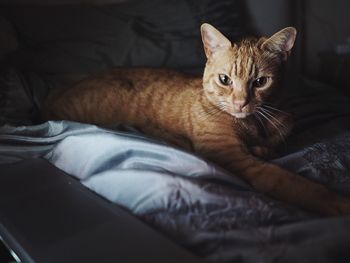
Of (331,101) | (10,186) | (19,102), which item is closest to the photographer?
(10,186)

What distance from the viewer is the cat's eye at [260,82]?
128 centimetres

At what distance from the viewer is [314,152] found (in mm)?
1229

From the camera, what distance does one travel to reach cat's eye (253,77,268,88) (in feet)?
4.21

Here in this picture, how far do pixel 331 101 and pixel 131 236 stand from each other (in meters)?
1.41

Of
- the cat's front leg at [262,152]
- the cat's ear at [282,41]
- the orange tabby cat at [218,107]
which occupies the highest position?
the cat's ear at [282,41]

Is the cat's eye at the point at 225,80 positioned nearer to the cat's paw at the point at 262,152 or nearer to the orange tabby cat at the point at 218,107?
the orange tabby cat at the point at 218,107

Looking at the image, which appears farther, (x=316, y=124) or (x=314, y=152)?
(x=316, y=124)

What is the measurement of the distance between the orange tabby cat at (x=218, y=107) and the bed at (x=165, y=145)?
0.37ft

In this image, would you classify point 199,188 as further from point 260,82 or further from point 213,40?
point 213,40

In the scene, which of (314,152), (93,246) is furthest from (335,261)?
(314,152)

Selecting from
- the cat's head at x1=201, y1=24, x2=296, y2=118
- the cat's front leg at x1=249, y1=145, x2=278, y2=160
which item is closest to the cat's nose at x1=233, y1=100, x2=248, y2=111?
the cat's head at x1=201, y1=24, x2=296, y2=118

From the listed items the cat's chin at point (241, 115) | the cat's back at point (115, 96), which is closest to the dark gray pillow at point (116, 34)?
the cat's back at point (115, 96)

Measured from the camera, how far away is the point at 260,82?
1.29 metres

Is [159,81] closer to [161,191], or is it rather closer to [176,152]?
[176,152]
